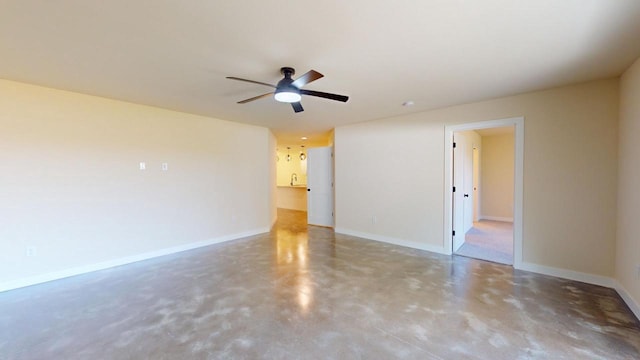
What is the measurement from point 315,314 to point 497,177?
23.9 feet

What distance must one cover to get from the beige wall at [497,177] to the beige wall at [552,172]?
4281 mm

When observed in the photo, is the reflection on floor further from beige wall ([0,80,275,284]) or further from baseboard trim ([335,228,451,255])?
beige wall ([0,80,275,284])

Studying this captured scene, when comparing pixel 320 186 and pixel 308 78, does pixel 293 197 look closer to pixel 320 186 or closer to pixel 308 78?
pixel 320 186

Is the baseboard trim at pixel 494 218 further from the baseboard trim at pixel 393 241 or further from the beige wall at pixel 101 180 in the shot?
the beige wall at pixel 101 180

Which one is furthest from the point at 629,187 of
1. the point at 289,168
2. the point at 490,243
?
the point at 289,168

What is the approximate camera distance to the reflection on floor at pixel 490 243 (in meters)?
4.18

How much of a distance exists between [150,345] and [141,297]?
1015mm

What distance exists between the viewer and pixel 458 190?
15.0 feet

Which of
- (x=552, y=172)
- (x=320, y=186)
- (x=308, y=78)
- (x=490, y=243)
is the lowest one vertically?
(x=490, y=243)

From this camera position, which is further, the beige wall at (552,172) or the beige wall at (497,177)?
the beige wall at (497,177)

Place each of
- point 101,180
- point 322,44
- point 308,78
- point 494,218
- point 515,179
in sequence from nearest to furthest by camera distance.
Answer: point 322,44 → point 308,78 → point 515,179 → point 101,180 → point 494,218

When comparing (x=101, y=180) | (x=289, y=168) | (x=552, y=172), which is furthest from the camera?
(x=289, y=168)

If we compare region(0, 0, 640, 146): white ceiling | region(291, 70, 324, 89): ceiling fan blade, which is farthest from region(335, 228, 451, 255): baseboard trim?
region(291, 70, 324, 89): ceiling fan blade

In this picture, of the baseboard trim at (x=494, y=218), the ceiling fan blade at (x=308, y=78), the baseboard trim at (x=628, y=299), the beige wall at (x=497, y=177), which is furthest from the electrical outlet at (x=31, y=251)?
the beige wall at (x=497, y=177)
